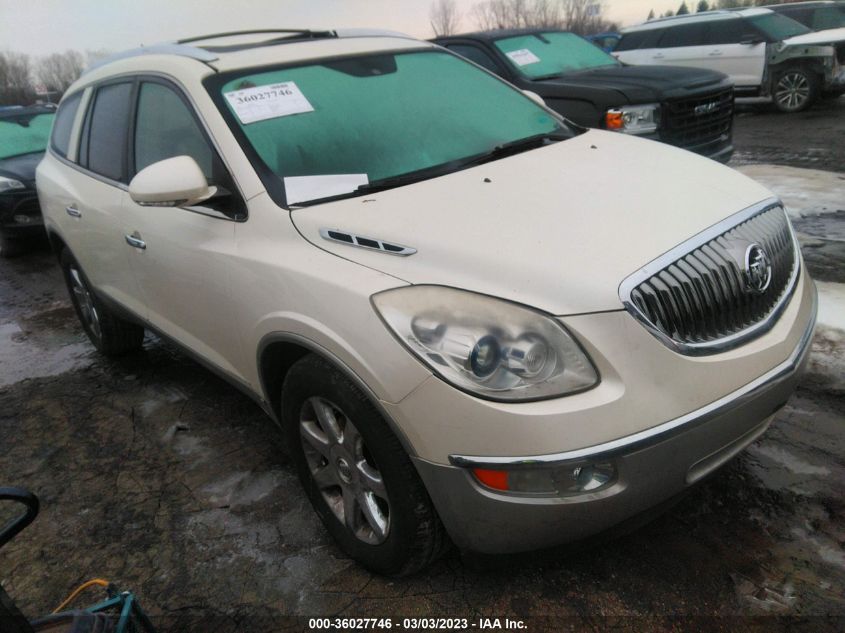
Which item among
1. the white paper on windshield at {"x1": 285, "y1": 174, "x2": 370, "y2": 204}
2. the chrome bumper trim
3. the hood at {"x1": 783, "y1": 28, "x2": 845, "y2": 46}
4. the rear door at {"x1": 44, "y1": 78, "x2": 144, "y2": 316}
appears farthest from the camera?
the hood at {"x1": 783, "y1": 28, "x2": 845, "y2": 46}

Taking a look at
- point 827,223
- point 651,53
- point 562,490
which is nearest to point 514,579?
point 562,490

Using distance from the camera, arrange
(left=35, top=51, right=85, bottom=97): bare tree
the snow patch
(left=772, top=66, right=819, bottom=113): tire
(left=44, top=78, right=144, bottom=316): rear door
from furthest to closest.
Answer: (left=35, top=51, right=85, bottom=97): bare tree < (left=772, top=66, right=819, bottom=113): tire < the snow patch < (left=44, top=78, right=144, bottom=316): rear door

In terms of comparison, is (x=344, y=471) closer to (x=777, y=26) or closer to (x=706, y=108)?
(x=706, y=108)

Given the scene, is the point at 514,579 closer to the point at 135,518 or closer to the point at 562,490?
the point at 562,490

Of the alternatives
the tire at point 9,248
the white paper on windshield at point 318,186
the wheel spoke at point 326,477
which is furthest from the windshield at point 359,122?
the tire at point 9,248

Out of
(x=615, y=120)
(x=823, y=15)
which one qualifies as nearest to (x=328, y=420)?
(x=615, y=120)

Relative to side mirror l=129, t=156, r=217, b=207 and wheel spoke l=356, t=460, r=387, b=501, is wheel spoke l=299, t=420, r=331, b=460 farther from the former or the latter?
side mirror l=129, t=156, r=217, b=207

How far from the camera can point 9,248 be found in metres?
8.04

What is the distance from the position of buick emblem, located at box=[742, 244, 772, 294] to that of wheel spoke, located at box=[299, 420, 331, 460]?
1.42 m

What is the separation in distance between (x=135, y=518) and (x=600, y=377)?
81.7 inches

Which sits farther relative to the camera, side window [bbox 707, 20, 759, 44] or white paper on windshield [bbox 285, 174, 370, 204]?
side window [bbox 707, 20, 759, 44]

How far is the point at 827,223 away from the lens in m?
5.35

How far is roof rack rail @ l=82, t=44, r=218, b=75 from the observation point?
2.91m

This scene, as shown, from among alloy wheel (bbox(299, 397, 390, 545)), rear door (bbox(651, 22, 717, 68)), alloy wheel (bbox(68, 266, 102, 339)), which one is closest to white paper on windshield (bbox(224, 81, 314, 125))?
alloy wheel (bbox(299, 397, 390, 545))
